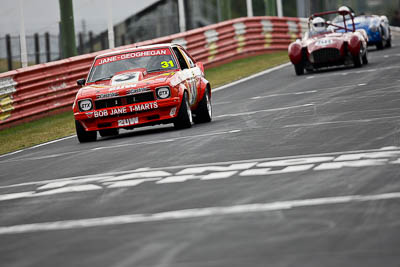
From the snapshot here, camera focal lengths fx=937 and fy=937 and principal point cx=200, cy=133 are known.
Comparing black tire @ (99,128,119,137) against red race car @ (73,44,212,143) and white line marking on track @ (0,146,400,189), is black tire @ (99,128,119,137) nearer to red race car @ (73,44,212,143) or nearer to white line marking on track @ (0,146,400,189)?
red race car @ (73,44,212,143)

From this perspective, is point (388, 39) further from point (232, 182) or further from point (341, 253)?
point (341, 253)

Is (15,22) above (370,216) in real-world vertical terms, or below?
above

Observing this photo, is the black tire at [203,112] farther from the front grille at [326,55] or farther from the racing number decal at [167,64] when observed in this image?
the front grille at [326,55]

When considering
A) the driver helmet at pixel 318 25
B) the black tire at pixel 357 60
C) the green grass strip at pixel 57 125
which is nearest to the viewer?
the green grass strip at pixel 57 125

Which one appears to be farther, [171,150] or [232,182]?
[171,150]

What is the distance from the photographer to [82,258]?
530cm

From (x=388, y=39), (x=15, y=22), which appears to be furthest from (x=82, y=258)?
(x=388, y=39)

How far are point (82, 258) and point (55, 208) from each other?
6.75 feet

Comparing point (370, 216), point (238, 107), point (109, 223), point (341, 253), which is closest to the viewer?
point (341, 253)

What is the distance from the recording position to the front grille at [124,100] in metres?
13.4

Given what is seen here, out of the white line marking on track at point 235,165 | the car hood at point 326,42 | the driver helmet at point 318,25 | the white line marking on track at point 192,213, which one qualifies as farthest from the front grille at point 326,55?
the white line marking on track at point 192,213

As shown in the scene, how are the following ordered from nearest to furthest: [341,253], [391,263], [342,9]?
[391,263], [341,253], [342,9]

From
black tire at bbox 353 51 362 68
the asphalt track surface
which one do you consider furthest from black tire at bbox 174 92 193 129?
black tire at bbox 353 51 362 68

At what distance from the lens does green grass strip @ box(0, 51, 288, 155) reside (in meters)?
15.5
